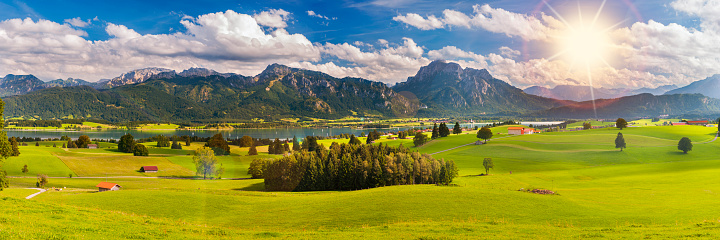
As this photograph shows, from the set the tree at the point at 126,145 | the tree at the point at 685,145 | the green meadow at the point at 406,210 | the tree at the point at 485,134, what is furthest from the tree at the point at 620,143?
the tree at the point at 126,145

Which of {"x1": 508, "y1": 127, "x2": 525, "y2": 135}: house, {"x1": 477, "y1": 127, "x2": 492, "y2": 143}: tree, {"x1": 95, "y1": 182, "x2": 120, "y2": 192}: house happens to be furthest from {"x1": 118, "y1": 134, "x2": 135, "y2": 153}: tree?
{"x1": 508, "y1": 127, "x2": 525, "y2": 135}: house

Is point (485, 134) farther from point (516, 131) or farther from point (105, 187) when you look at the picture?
point (105, 187)

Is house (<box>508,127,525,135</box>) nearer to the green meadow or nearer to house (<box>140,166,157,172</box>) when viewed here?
the green meadow

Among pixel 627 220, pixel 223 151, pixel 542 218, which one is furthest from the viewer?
pixel 223 151

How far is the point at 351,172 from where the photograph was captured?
5853 cm

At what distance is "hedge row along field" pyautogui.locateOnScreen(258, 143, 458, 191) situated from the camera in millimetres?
57938

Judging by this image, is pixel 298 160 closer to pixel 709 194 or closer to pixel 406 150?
pixel 406 150

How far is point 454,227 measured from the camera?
73.3ft

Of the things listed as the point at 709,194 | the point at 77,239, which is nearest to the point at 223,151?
the point at 77,239

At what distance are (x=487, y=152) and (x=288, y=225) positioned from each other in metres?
87.5

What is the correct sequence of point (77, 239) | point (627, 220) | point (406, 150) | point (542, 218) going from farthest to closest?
point (406, 150)
point (542, 218)
point (627, 220)
point (77, 239)

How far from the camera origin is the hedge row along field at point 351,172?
57938 mm

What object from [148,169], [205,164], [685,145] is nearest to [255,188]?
[205,164]

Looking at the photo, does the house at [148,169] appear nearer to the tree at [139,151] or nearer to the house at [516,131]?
the tree at [139,151]
